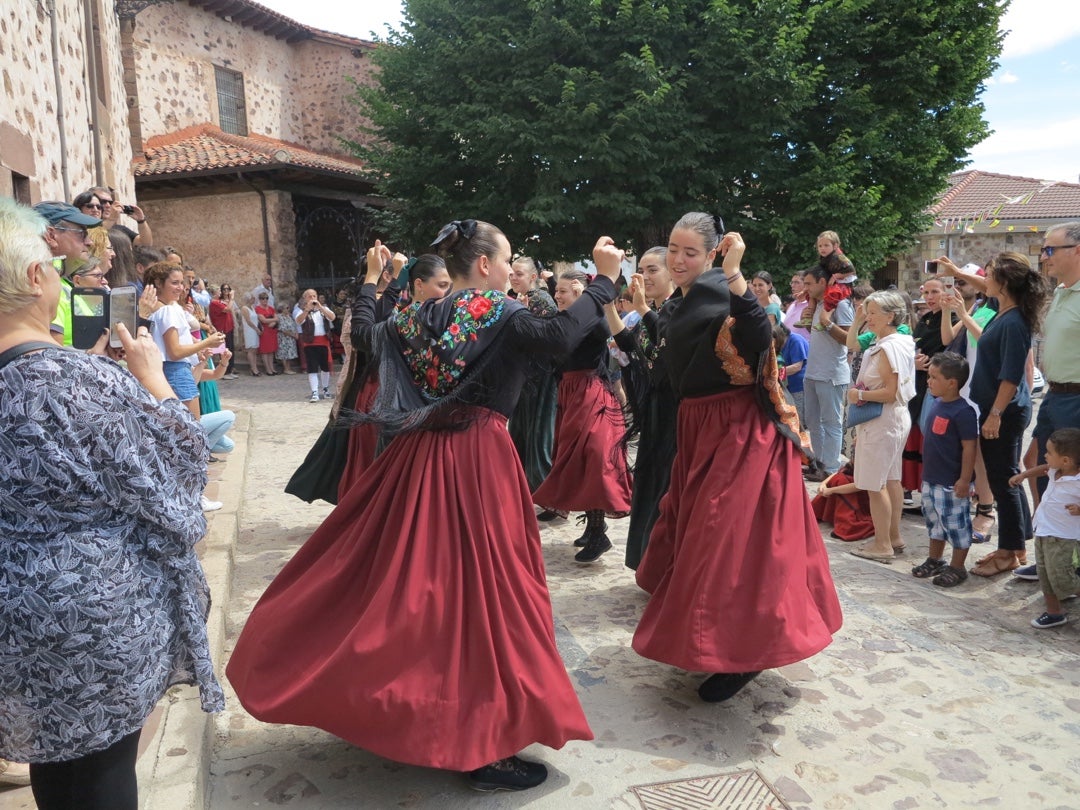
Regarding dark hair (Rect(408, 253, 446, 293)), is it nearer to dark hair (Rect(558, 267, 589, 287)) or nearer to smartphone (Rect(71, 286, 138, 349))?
dark hair (Rect(558, 267, 589, 287))

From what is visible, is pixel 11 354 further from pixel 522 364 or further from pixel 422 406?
pixel 522 364

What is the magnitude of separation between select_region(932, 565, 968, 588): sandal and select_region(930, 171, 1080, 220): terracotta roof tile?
2248cm

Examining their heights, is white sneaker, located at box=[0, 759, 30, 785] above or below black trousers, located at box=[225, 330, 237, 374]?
below

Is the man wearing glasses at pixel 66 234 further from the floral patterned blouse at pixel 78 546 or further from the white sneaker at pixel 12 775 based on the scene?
the floral patterned blouse at pixel 78 546

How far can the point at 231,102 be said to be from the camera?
72.2 ft

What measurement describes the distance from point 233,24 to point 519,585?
22.3 meters

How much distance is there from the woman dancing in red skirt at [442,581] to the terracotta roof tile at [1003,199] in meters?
25.2

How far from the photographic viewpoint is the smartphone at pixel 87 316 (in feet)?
7.70

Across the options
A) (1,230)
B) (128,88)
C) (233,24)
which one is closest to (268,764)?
(1,230)

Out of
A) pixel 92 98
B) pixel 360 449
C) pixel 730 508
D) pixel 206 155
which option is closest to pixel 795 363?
pixel 360 449

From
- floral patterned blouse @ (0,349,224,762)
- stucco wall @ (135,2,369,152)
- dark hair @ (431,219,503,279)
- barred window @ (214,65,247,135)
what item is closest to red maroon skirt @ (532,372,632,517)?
dark hair @ (431,219,503,279)

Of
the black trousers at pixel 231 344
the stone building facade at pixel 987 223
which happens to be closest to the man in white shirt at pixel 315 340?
the black trousers at pixel 231 344

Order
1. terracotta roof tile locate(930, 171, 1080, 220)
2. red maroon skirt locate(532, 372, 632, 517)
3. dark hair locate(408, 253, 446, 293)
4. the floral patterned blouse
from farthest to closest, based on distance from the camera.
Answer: terracotta roof tile locate(930, 171, 1080, 220) < red maroon skirt locate(532, 372, 632, 517) < dark hair locate(408, 253, 446, 293) < the floral patterned blouse

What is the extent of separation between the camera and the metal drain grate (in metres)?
2.88
